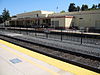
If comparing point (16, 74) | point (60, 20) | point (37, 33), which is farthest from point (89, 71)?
point (60, 20)

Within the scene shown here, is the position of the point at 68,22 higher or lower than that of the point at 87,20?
lower

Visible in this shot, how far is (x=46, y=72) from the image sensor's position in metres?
5.39

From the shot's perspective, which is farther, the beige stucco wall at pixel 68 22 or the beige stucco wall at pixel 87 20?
the beige stucco wall at pixel 68 22

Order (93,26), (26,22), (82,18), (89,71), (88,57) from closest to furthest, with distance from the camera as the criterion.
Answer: (89,71)
(88,57)
(93,26)
(82,18)
(26,22)

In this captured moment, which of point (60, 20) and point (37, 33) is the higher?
point (60, 20)

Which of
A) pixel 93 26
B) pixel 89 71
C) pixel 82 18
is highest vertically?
pixel 82 18

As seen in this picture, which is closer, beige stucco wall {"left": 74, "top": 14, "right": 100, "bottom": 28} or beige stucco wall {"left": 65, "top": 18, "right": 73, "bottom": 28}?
beige stucco wall {"left": 74, "top": 14, "right": 100, "bottom": 28}

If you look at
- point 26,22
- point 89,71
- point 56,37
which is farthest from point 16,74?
point 26,22

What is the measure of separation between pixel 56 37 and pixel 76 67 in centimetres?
935

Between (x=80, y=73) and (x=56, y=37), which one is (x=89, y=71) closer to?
(x=80, y=73)

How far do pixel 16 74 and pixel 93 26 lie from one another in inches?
1126

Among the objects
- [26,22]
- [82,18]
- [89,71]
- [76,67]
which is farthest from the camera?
[26,22]

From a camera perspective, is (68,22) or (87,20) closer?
(87,20)

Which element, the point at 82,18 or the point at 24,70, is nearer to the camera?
the point at 24,70
